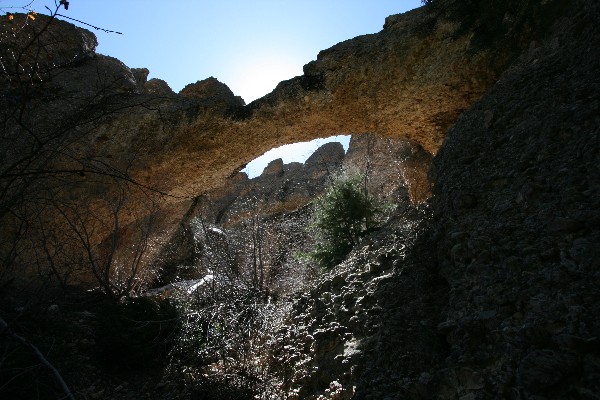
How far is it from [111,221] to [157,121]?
8.94 feet

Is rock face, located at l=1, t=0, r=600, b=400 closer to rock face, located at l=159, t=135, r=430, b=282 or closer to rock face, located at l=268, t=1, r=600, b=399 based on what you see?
rock face, located at l=268, t=1, r=600, b=399

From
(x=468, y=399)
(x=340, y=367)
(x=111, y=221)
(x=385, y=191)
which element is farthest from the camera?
(x=385, y=191)

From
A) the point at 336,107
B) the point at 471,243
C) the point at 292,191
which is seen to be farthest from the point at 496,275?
the point at 292,191

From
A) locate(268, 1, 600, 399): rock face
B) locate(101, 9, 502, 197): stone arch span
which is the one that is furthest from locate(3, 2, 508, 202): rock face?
locate(268, 1, 600, 399): rock face

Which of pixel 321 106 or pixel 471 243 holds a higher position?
pixel 321 106

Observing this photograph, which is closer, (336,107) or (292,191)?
(336,107)

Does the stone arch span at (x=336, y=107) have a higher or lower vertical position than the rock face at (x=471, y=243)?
higher

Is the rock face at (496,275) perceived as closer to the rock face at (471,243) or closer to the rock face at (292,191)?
the rock face at (471,243)

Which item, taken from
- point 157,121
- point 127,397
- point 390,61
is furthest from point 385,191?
point 127,397

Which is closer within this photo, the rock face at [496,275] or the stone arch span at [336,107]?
the rock face at [496,275]

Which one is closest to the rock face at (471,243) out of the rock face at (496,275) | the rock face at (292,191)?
the rock face at (496,275)

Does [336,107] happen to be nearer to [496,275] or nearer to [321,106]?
[321,106]

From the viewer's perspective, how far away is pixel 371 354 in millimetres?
3057

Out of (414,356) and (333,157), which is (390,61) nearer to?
(414,356)
